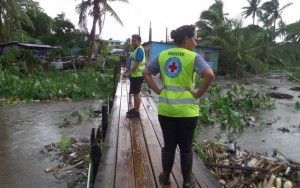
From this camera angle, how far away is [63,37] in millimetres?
26922

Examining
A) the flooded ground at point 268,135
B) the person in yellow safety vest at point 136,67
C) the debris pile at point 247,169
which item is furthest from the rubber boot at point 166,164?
the flooded ground at point 268,135

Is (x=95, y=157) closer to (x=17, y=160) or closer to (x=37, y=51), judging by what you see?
(x=17, y=160)

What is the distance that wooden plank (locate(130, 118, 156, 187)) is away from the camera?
12.2 feet

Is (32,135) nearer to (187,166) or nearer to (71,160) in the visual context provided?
(71,160)

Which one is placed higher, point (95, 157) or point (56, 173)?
point (95, 157)

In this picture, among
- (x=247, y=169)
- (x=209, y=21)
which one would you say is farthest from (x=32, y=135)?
(x=209, y=21)

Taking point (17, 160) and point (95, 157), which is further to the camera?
point (17, 160)

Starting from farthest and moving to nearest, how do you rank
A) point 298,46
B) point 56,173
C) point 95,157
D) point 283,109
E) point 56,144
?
1. point 298,46
2. point 283,109
3. point 56,144
4. point 56,173
5. point 95,157

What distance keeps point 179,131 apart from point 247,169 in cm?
259

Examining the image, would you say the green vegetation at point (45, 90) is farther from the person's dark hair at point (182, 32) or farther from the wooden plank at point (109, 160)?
the person's dark hair at point (182, 32)

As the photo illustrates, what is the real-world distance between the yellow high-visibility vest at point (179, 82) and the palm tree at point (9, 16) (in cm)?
1900

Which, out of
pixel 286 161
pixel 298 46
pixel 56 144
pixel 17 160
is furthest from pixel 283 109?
pixel 298 46

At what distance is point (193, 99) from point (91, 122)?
7.19m

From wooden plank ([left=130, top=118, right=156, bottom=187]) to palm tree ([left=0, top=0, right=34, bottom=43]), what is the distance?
17.1 m
